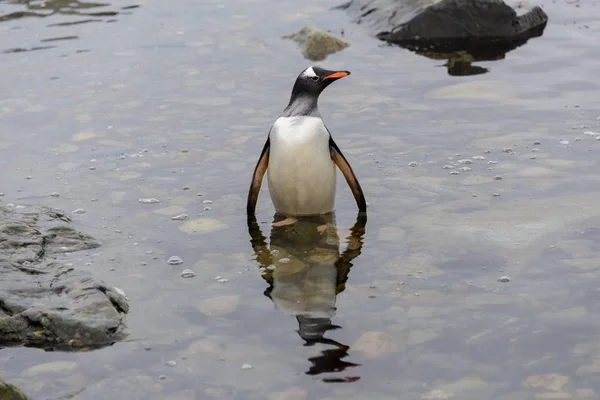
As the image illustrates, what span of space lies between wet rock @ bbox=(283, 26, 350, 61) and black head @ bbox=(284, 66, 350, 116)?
469 centimetres

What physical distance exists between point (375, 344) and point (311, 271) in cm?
133

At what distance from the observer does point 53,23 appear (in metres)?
14.5

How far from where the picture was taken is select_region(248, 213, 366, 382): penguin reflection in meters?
5.71

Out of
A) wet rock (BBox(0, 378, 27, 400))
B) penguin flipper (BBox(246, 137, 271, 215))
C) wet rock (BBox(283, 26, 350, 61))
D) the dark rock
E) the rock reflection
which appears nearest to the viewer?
wet rock (BBox(0, 378, 27, 400))

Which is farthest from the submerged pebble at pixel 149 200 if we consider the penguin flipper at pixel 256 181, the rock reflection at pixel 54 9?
the rock reflection at pixel 54 9

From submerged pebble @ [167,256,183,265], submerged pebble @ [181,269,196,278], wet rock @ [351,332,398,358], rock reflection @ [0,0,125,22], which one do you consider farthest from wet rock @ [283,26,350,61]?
wet rock @ [351,332,398,358]

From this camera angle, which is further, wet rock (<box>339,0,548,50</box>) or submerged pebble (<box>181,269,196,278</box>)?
wet rock (<box>339,0,548,50</box>)

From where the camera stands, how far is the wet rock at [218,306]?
6.14 metres

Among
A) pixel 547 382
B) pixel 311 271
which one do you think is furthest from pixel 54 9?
pixel 547 382

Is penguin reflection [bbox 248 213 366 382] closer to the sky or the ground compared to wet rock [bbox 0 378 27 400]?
closer to the ground

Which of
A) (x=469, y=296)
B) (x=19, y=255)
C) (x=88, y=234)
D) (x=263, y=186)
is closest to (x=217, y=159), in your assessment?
(x=263, y=186)

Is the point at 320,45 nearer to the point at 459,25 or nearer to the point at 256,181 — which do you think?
the point at 459,25

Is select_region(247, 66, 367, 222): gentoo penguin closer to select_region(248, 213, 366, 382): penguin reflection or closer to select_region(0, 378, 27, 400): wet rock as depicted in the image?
select_region(248, 213, 366, 382): penguin reflection

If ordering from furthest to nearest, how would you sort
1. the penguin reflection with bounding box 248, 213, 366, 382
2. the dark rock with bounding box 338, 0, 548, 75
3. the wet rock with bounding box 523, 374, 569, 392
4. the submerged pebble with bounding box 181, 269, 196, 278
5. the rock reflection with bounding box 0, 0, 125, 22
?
the rock reflection with bounding box 0, 0, 125, 22 → the dark rock with bounding box 338, 0, 548, 75 → the submerged pebble with bounding box 181, 269, 196, 278 → the penguin reflection with bounding box 248, 213, 366, 382 → the wet rock with bounding box 523, 374, 569, 392
